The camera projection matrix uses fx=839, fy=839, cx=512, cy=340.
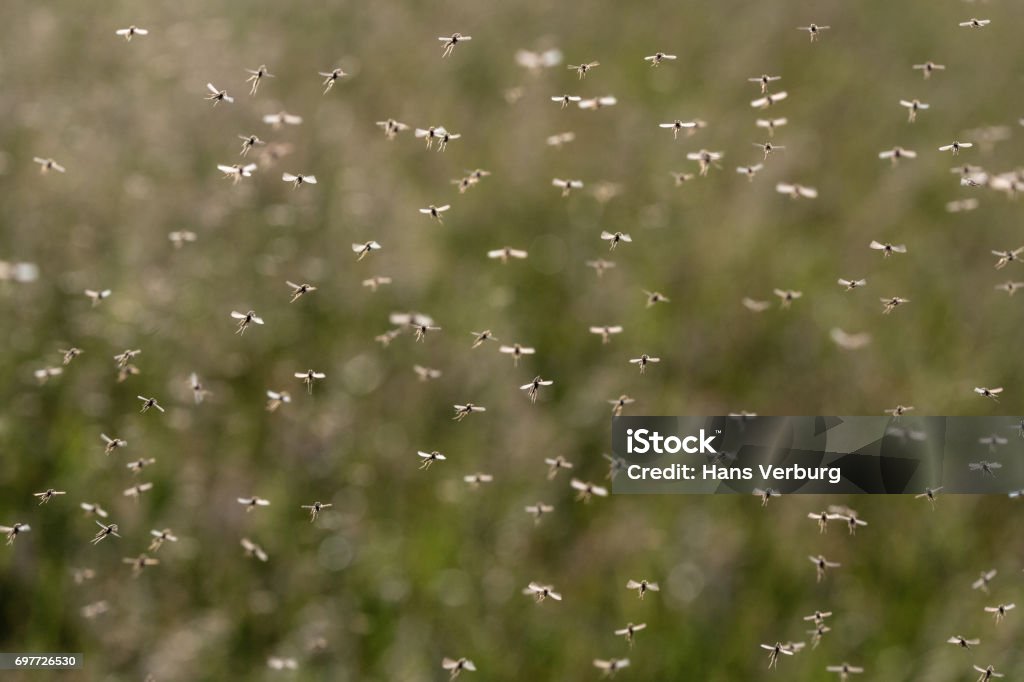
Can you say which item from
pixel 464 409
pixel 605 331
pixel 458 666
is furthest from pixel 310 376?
pixel 458 666

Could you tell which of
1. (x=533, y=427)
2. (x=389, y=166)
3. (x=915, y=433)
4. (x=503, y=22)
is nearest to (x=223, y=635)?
(x=533, y=427)

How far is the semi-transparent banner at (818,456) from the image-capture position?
403cm

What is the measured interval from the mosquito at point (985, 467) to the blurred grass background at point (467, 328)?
479 mm

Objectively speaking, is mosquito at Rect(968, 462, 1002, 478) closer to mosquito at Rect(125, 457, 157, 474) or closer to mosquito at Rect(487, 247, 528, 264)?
mosquito at Rect(487, 247, 528, 264)

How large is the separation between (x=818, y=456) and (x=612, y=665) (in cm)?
142

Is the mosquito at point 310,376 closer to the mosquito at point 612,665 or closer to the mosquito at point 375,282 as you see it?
the mosquito at point 375,282

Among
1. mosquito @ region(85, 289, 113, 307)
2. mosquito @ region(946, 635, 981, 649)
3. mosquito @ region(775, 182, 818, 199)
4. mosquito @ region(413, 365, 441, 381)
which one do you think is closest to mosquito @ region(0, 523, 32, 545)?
mosquito @ region(85, 289, 113, 307)

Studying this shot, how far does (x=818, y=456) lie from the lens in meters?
4.12

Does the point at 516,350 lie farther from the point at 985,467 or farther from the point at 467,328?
the point at 467,328

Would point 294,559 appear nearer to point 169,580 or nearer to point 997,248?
point 169,580

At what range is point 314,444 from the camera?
4.51m

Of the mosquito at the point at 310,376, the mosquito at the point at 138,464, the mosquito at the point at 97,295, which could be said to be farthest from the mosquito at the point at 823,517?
the mosquito at the point at 97,295

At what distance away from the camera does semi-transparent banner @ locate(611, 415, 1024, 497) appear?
4.03 metres

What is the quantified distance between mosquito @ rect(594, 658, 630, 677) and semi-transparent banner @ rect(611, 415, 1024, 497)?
905 mm
